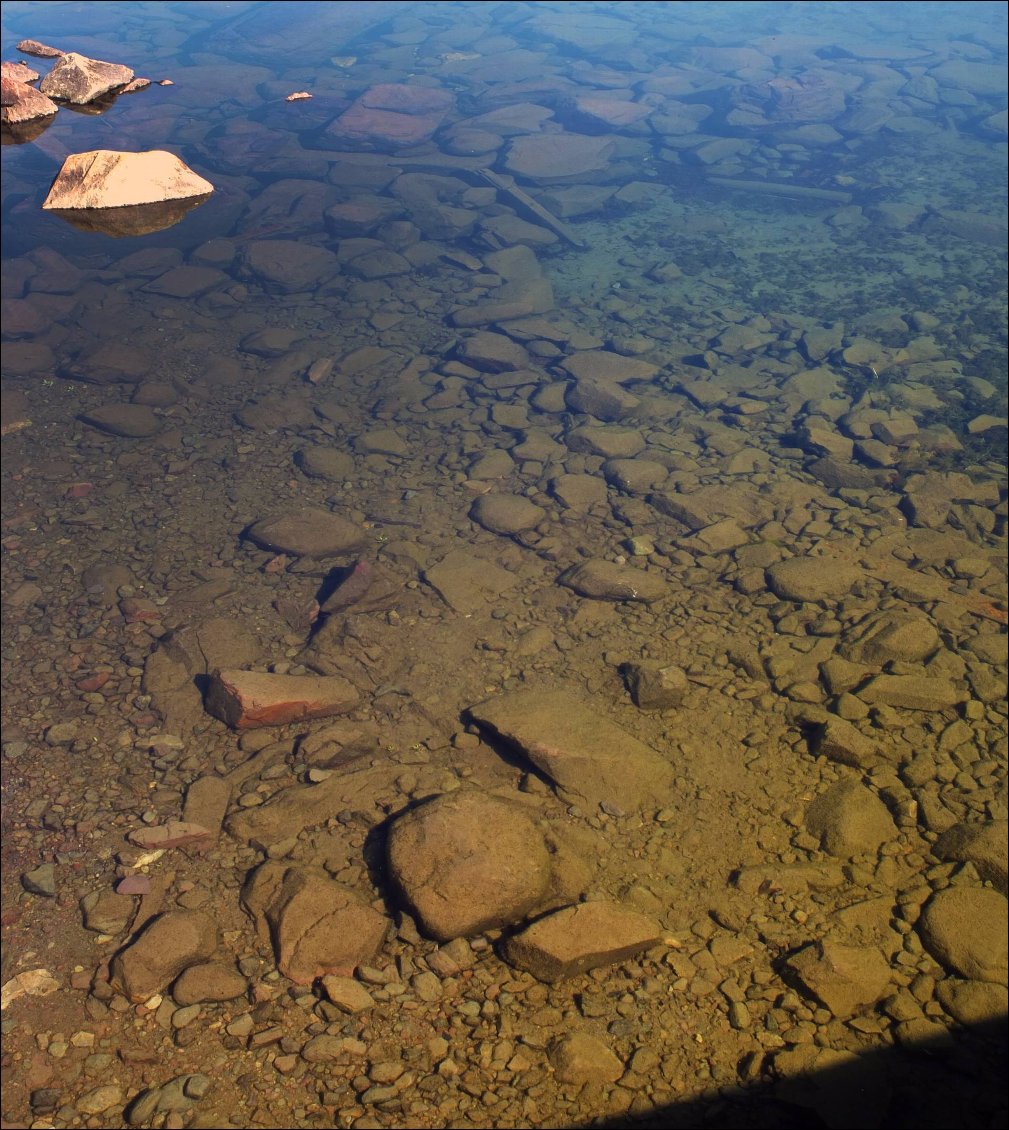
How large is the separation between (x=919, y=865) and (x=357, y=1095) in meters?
2.19

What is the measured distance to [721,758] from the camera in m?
3.73

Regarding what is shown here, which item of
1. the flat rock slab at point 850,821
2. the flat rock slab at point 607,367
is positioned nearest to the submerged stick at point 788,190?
the flat rock slab at point 607,367

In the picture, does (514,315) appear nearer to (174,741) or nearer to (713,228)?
(713,228)

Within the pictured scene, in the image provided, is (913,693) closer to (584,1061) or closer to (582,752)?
(582,752)

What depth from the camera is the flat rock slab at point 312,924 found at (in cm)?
291

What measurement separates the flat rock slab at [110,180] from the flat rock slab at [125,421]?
5.80 ft

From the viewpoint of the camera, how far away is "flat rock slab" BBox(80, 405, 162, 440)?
634 cm

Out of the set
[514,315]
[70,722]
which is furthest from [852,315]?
[70,722]

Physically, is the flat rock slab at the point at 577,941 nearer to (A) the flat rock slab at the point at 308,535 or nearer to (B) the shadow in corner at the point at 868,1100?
(B) the shadow in corner at the point at 868,1100

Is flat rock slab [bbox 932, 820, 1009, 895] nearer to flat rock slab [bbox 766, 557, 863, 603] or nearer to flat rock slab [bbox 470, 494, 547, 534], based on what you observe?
flat rock slab [bbox 766, 557, 863, 603]

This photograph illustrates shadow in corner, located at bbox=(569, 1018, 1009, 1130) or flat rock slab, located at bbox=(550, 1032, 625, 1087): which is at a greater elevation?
shadow in corner, located at bbox=(569, 1018, 1009, 1130)

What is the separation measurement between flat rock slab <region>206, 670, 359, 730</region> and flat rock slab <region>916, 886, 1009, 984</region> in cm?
263

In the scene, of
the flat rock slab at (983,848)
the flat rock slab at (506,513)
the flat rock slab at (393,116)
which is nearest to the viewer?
the flat rock slab at (983,848)

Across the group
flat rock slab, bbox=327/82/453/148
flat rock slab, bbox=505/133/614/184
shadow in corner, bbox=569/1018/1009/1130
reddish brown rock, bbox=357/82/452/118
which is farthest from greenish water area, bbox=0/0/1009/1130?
reddish brown rock, bbox=357/82/452/118
